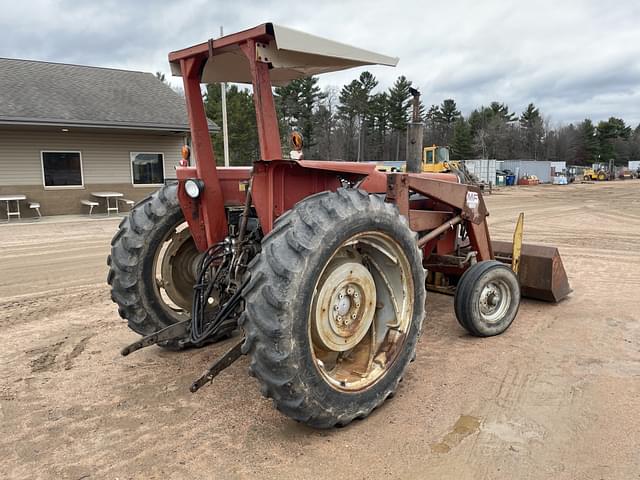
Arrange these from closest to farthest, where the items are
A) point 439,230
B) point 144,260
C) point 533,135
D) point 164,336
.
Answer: point 164,336, point 144,260, point 439,230, point 533,135

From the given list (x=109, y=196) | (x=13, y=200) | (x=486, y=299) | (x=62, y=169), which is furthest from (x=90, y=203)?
(x=486, y=299)

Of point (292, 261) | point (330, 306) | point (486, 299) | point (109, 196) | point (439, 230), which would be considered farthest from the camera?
point (109, 196)

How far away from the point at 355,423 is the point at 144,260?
2047 mm

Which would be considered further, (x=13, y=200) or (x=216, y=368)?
(x=13, y=200)

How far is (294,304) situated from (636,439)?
85.5 inches

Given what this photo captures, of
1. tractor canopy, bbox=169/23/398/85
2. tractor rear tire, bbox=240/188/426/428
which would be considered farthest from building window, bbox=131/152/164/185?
tractor rear tire, bbox=240/188/426/428

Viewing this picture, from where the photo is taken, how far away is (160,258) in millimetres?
4281

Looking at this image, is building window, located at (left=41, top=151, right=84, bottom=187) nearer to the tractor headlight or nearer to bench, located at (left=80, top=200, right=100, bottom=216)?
bench, located at (left=80, top=200, right=100, bottom=216)

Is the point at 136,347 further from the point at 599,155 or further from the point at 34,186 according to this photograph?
the point at 599,155

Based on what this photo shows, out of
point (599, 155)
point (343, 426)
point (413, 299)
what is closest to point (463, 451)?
point (343, 426)

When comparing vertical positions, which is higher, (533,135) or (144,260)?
(533,135)

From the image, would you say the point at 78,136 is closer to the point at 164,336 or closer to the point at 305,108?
the point at 164,336

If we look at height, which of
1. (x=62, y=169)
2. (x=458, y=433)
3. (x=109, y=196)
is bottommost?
(x=458, y=433)

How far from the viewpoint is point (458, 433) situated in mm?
3012
